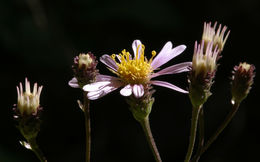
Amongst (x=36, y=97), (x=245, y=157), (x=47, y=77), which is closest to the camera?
(x=36, y=97)

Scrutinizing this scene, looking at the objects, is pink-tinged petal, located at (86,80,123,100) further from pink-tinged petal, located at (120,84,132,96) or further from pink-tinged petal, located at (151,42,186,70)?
pink-tinged petal, located at (151,42,186,70)

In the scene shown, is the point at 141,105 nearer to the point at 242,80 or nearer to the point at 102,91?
the point at 102,91

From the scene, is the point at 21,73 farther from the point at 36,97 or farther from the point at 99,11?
the point at 36,97

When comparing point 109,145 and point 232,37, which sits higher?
point 232,37

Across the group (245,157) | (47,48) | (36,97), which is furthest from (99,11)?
(36,97)

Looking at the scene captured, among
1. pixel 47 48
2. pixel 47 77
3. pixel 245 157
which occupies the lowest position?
pixel 245 157

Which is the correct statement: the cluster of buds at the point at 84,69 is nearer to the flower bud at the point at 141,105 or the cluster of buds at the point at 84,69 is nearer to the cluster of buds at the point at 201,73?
the flower bud at the point at 141,105

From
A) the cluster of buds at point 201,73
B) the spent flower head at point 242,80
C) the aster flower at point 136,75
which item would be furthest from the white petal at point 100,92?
the spent flower head at point 242,80

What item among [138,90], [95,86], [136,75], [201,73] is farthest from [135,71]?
[201,73]
